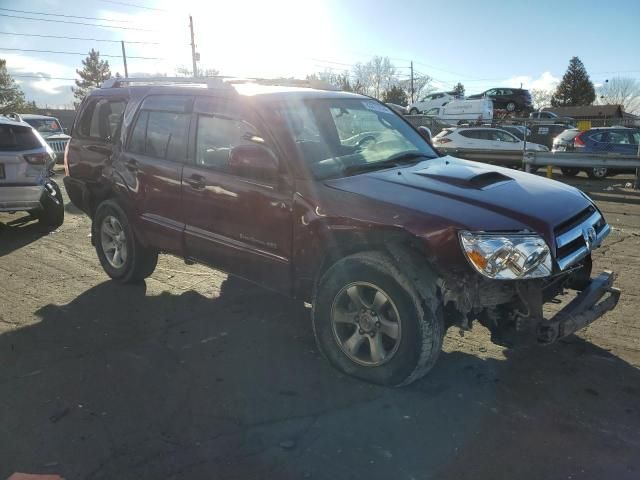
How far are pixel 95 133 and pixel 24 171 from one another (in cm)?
238

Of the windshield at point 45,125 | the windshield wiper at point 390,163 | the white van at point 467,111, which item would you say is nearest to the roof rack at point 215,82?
the windshield wiper at point 390,163

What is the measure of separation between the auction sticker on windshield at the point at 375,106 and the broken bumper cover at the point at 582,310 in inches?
90.4

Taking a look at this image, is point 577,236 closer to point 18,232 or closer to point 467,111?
point 18,232

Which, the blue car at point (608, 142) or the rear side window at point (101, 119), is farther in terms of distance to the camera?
the blue car at point (608, 142)

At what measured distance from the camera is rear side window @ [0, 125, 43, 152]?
24.0ft

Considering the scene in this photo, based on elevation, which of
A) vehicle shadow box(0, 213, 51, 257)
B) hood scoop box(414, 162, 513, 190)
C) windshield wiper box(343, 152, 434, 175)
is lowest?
vehicle shadow box(0, 213, 51, 257)

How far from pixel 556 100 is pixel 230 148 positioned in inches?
3489

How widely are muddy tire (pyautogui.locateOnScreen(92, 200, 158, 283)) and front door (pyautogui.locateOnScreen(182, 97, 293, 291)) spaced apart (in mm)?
896

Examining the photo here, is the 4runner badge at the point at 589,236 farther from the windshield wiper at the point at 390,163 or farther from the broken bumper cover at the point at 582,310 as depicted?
the windshield wiper at the point at 390,163

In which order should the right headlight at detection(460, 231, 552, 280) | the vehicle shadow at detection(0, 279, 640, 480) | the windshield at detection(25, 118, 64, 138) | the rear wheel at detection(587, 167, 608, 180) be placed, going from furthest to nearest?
the windshield at detection(25, 118, 64, 138) → the rear wheel at detection(587, 167, 608, 180) → the right headlight at detection(460, 231, 552, 280) → the vehicle shadow at detection(0, 279, 640, 480)

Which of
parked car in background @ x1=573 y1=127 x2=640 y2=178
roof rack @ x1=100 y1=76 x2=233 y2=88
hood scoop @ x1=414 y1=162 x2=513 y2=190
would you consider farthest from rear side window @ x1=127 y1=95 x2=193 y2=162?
parked car in background @ x1=573 y1=127 x2=640 y2=178

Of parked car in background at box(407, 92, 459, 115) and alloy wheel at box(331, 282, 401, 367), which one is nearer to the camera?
alloy wheel at box(331, 282, 401, 367)

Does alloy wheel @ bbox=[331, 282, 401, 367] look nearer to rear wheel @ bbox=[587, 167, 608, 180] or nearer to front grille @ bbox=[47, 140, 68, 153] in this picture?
front grille @ bbox=[47, 140, 68, 153]

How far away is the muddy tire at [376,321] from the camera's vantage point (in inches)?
124
